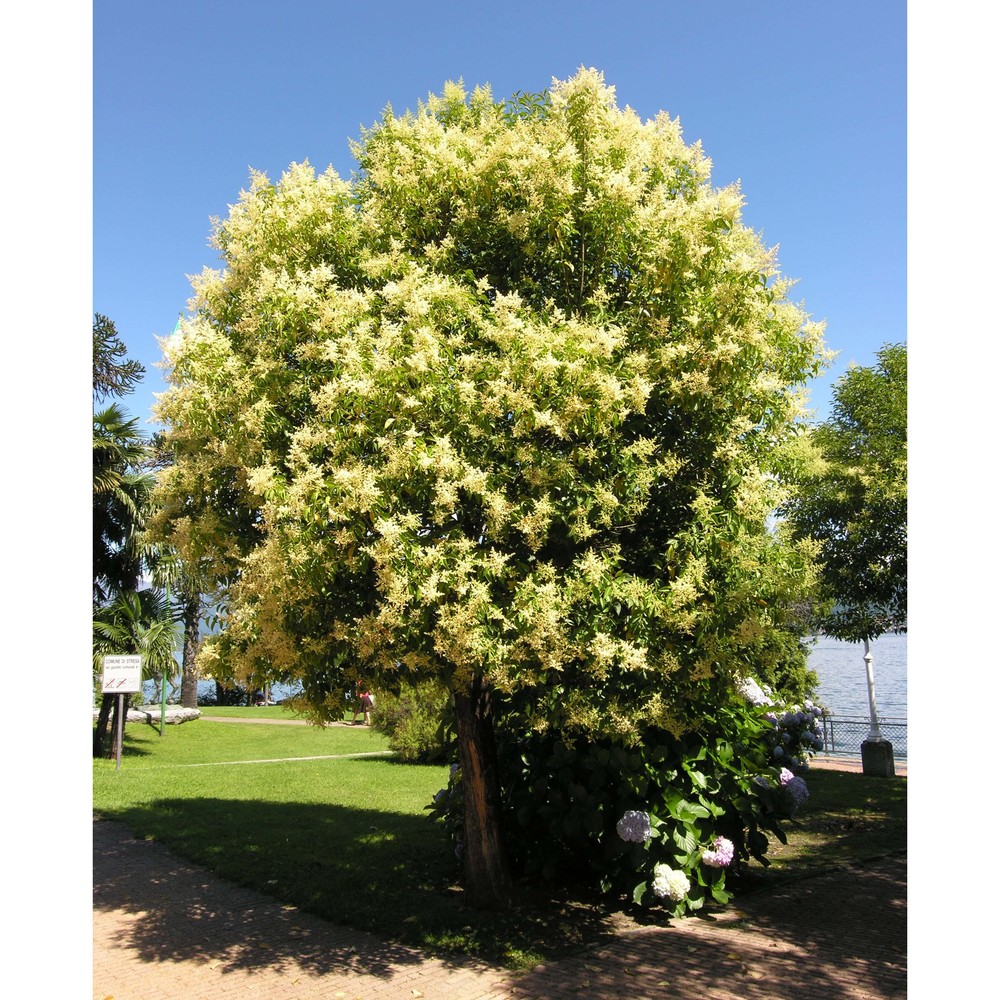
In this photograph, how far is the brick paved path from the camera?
566cm

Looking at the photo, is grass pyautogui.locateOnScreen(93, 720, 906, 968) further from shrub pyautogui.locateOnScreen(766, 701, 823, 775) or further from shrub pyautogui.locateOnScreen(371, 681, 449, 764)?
shrub pyautogui.locateOnScreen(766, 701, 823, 775)

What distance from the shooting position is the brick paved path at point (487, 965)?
18.6 feet

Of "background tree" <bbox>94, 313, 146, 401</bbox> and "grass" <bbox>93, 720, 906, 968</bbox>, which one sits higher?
"background tree" <bbox>94, 313, 146, 401</bbox>

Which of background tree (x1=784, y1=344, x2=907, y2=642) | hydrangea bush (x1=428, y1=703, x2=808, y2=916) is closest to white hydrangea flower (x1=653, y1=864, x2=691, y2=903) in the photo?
hydrangea bush (x1=428, y1=703, x2=808, y2=916)

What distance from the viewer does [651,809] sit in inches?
292

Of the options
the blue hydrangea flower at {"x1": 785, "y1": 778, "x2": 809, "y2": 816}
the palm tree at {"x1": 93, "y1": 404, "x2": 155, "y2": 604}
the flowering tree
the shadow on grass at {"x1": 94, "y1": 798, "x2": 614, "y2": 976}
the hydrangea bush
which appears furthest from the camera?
the palm tree at {"x1": 93, "y1": 404, "x2": 155, "y2": 604}

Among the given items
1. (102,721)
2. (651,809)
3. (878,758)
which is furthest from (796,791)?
(102,721)

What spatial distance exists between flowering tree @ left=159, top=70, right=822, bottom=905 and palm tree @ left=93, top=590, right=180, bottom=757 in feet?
45.1

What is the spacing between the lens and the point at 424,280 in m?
5.96

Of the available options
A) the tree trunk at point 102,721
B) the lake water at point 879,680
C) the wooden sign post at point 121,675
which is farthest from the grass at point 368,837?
the lake water at point 879,680

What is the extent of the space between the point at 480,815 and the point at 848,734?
16701 millimetres

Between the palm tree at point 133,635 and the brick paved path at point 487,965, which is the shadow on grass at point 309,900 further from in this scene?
the palm tree at point 133,635

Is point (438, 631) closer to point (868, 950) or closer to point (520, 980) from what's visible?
point (520, 980)

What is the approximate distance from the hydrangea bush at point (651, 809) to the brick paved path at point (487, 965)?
46 cm
